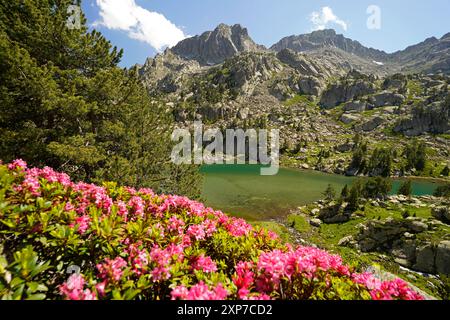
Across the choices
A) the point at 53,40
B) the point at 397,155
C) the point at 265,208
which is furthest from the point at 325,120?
the point at 53,40

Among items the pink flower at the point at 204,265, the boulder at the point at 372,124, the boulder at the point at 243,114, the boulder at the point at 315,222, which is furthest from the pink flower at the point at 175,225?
the boulder at the point at 372,124

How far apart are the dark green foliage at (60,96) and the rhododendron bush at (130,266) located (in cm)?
929

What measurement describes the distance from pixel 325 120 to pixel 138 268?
19478 centimetres

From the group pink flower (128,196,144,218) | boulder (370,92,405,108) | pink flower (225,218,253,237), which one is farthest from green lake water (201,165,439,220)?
boulder (370,92,405,108)

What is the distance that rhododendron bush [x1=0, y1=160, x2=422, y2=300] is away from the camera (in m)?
3.16

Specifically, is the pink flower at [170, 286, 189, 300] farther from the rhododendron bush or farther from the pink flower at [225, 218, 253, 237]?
the pink flower at [225, 218, 253, 237]

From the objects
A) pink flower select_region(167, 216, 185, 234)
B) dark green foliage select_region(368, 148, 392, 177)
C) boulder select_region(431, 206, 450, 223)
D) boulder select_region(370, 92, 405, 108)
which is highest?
boulder select_region(370, 92, 405, 108)

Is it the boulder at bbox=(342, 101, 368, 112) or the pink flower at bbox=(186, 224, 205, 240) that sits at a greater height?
the boulder at bbox=(342, 101, 368, 112)

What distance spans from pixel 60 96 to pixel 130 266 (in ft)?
44.2

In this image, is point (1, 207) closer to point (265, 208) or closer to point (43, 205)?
point (43, 205)

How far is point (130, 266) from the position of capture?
150 inches

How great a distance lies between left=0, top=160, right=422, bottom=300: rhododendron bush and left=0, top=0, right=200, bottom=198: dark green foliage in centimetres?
929

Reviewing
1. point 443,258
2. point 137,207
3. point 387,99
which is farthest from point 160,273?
point 387,99

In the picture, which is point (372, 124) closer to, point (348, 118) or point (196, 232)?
point (348, 118)
